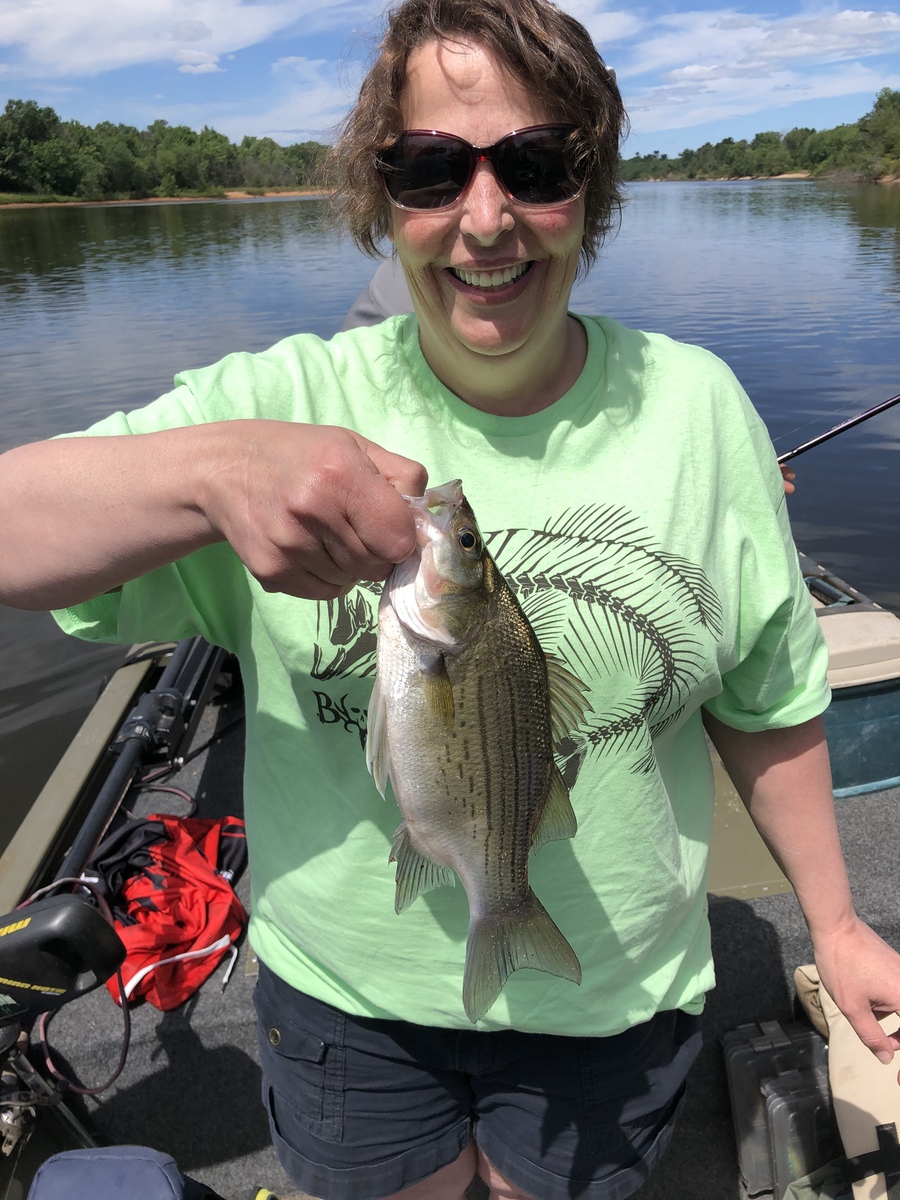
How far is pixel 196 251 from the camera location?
3559cm

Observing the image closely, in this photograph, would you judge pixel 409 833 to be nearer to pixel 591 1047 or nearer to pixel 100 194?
pixel 591 1047

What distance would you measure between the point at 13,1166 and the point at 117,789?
143cm

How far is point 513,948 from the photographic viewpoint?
143 cm

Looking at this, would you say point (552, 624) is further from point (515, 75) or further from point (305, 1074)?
point (305, 1074)

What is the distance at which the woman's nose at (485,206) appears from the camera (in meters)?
1.46

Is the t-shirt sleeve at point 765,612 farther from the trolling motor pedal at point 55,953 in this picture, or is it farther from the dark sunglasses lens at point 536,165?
the trolling motor pedal at point 55,953

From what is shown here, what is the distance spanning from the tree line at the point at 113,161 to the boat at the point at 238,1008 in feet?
252

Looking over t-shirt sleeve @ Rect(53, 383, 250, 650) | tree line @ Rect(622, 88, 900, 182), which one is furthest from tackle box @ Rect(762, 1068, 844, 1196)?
tree line @ Rect(622, 88, 900, 182)

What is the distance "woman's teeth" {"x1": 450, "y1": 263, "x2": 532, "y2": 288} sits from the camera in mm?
1493

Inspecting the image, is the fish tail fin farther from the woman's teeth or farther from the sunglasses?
the sunglasses

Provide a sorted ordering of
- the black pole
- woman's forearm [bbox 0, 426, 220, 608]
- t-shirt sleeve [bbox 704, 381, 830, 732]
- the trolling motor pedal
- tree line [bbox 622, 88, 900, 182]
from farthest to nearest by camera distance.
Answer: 1. tree line [bbox 622, 88, 900, 182]
2. the black pole
3. the trolling motor pedal
4. t-shirt sleeve [bbox 704, 381, 830, 732]
5. woman's forearm [bbox 0, 426, 220, 608]

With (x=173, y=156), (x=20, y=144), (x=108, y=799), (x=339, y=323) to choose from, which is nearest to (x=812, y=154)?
(x=173, y=156)

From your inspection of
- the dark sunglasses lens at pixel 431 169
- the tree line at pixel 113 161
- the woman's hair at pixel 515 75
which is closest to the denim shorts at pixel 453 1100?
the dark sunglasses lens at pixel 431 169

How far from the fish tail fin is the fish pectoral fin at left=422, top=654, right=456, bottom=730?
369 millimetres
